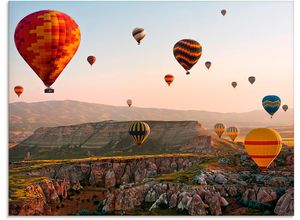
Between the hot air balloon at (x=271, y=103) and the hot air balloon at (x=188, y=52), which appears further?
the hot air balloon at (x=271, y=103)

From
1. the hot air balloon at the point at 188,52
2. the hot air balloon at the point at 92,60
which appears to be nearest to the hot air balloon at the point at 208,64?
the hot air balloon at the point at 188,52

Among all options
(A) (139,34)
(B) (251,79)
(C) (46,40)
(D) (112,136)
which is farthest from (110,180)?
(C) (46,40)

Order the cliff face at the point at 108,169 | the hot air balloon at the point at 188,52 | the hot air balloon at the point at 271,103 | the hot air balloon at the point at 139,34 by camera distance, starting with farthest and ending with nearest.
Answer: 1. the cliff face at the point at 108,169
2. the hot air balloon at the point at 271,103
3. the hot air balloon at the point at 139,34
4. the hot air balloon at the point at 188,52

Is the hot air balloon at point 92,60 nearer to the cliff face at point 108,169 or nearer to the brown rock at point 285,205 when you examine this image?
the cliff face at point 108,169

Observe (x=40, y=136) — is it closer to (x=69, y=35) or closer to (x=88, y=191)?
(x=88, y=191)

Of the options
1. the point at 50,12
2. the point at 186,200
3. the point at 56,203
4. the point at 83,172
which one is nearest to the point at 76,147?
the point at 83,172

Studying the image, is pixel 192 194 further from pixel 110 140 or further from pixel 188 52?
pixel 110 140
